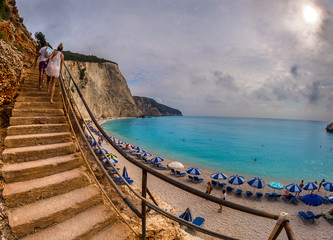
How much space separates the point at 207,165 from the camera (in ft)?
90.8

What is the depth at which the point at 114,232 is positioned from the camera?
7.52ft

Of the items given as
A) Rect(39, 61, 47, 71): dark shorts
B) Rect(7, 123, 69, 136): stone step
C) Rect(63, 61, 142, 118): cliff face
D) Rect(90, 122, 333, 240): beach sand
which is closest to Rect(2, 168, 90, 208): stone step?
Rect(7, 123, 69, 136): stone step

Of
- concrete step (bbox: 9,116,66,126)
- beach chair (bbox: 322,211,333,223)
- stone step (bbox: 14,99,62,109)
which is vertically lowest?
beach chair (bbox: 322,211,333,223)

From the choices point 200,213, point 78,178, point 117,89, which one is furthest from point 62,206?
point 117,89

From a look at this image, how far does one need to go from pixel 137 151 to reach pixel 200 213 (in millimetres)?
16957

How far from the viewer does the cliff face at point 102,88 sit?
71938 mm

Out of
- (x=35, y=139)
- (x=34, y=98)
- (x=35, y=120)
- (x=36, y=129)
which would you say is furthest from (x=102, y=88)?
(x=35, y=139)

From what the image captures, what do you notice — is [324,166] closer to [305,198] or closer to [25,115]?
[305,198]

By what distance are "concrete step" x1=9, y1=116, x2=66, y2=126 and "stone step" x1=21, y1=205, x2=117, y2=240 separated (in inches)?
101

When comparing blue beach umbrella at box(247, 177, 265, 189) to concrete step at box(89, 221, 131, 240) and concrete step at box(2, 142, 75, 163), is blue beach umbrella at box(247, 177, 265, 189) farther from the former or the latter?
concrete step at box(2, 142, 75, 163)

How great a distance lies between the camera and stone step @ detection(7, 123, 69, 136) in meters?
3.19

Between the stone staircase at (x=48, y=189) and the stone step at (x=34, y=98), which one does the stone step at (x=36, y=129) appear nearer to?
the stone staircase at (x=48, y=189)

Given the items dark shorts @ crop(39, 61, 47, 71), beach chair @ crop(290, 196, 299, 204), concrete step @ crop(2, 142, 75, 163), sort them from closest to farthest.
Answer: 1. concrete step @ crop(2, 142, 75, 163)
2. dark shorts @ crop(39, 61, 47, 71)
3. beach chair @ crop(290, 196, 299, 204)

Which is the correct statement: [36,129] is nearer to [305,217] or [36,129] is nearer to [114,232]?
[114,232]
